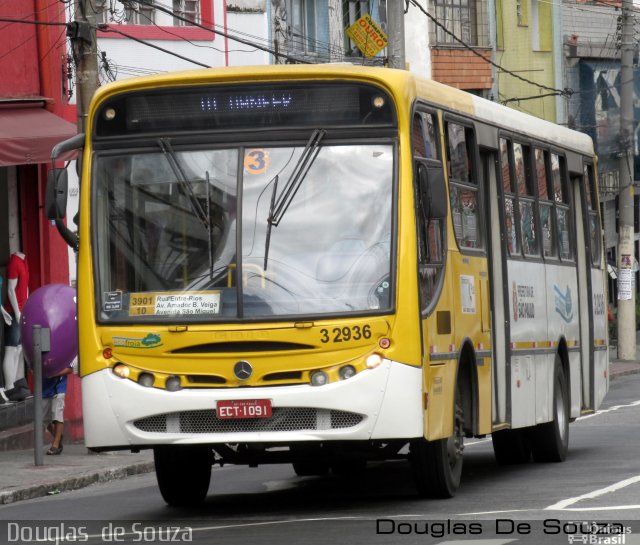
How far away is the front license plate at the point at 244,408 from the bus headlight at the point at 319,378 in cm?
32

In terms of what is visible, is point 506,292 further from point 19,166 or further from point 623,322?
point 623,322

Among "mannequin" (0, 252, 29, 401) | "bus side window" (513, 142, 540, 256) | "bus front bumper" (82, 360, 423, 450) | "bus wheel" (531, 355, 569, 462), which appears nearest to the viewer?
"bus front bumper" (82, 360, 423, 450)

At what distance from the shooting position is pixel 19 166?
22.7 m

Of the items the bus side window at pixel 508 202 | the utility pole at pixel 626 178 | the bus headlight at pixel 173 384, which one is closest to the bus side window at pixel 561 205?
the bus side window at pixel 508 202

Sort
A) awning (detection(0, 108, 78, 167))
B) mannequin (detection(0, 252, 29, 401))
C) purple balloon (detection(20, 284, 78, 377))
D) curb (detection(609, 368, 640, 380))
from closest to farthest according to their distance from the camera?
1. purple balloon (detection(20, 284, 78, 377))
2. awning (detection(0, 108, 78, 167))
3. mannequin (detection(0, 252, 29, 401))
4. curb (detection(609, 368, 640, 380))

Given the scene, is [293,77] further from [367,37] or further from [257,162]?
[367,37]

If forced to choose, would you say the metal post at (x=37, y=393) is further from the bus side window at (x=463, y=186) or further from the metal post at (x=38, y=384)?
the bus side window at (x=463, y=186)

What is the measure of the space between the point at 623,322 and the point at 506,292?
77.4 ft

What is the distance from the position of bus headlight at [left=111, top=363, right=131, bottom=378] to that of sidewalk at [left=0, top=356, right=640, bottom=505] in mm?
4037

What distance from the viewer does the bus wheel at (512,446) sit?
1677cm

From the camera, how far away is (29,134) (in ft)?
69.9

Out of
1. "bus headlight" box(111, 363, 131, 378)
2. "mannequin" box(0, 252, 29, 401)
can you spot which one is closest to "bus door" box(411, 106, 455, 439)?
"bus headlight" box(111, 363, 131, 378)

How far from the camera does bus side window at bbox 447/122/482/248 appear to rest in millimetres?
13492

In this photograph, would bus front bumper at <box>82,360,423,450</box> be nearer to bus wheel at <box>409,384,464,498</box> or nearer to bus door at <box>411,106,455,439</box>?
bus door at <box>411,106,455,439</box>
